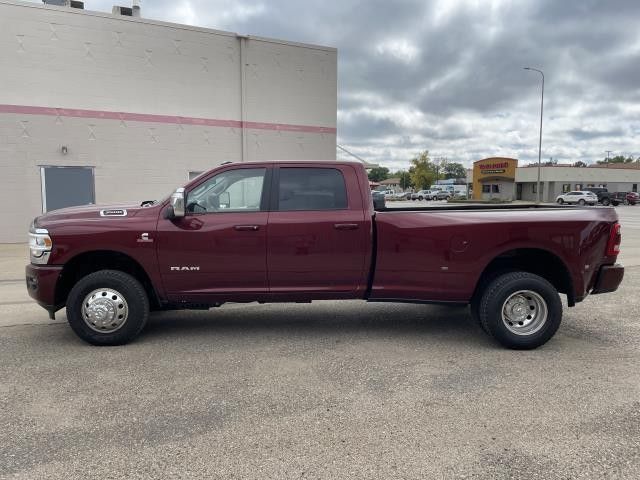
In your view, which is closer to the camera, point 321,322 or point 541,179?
point 321,322

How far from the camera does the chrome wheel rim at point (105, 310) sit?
16.0 ft

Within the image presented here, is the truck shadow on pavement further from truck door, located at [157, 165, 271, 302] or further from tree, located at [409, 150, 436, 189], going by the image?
tree, located at [409, 150, 436, 189]

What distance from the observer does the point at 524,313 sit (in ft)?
16.3

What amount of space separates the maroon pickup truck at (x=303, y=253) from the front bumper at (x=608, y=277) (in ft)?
0.05

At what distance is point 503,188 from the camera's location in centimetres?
5962

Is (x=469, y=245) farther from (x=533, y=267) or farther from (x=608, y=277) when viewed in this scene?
(x=608, y=277)

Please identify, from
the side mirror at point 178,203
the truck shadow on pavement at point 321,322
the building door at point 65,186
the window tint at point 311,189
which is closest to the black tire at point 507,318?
the truck shadow on pavement at point 321,322

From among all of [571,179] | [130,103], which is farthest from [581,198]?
[130,103]

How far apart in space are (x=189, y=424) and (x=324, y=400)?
1.03m

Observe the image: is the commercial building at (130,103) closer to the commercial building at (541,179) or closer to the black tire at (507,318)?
the black tire at (507,318)

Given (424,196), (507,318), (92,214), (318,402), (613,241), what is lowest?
(318,402)

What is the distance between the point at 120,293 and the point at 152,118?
36.8 ft

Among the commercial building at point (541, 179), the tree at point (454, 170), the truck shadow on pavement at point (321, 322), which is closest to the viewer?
the truck shadow on pavement at point (321, 322)

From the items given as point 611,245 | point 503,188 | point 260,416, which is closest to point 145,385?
point 260,416
